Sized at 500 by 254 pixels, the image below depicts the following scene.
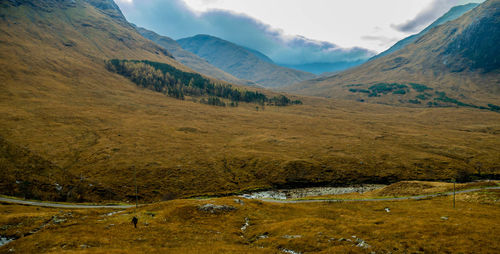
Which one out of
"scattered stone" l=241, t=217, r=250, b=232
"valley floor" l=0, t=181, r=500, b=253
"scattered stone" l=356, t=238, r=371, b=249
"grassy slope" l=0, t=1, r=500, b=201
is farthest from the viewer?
"grassy slope" l=0, t=1, r=500, b=201

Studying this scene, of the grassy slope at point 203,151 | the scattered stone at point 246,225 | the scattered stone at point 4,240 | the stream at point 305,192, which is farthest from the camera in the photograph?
the grassy slope at point 203,151

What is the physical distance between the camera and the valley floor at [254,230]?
30.5 m

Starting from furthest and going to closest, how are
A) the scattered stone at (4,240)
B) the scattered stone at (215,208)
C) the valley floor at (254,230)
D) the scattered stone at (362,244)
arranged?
the scattered stone at (215,208) < the scattered stone at (4,240) < the valley floor at (254,230) < the scattered stone at (362,244)

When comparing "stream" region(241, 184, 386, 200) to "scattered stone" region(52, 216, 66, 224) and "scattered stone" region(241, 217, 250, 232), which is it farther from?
"scattered stone" region(52, 216, 66, 224)

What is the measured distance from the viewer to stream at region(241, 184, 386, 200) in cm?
8650

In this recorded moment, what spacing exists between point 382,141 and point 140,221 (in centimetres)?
15187

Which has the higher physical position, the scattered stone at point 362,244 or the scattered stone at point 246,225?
the scattered stone at point 362,244

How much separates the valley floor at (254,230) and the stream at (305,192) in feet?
94.8

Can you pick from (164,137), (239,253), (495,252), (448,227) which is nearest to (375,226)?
(448,227)

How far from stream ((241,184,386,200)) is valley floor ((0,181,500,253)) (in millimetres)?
28905

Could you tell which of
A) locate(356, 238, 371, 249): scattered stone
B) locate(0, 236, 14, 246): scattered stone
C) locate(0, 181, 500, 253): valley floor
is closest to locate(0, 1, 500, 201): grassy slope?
locate(0, 181, 500, 253): valley floor

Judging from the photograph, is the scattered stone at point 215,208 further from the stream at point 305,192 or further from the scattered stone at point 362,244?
the stream at point 305,192

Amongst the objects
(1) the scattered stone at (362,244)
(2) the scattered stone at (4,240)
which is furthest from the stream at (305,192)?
(2) the scattered stone at (4,240)

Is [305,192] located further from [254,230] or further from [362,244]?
[362,244]
